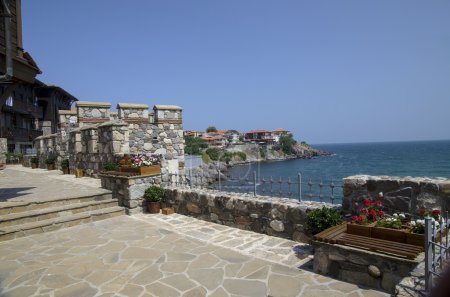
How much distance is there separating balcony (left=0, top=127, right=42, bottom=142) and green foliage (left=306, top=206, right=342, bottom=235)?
1418 inches

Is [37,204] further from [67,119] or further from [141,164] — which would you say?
[67,119]

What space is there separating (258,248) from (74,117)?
14.3 meters

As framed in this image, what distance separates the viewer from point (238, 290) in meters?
4.27

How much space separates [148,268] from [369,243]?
351 cm

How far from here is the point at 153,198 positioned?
28.8 feet

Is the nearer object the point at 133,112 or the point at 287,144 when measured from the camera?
the point at 133,112

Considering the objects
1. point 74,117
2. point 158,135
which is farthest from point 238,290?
point 74,117

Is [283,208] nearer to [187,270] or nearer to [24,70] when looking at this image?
[187,270]

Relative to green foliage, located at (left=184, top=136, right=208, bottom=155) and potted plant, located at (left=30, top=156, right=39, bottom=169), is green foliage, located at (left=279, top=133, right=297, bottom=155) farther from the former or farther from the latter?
potted plant, located at (left=30, top=156, right=39, bottom=169)

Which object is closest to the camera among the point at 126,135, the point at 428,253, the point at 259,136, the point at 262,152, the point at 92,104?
the point at 428,253

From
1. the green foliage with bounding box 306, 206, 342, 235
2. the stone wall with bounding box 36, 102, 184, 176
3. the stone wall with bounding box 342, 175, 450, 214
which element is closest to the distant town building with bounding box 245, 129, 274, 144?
the stone wall with bounding box 36, 102, 184, 176

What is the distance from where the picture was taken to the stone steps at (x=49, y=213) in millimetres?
7109

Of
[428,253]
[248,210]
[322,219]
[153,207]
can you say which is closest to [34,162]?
[153,207]

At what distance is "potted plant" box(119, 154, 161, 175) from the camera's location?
9.13 m
